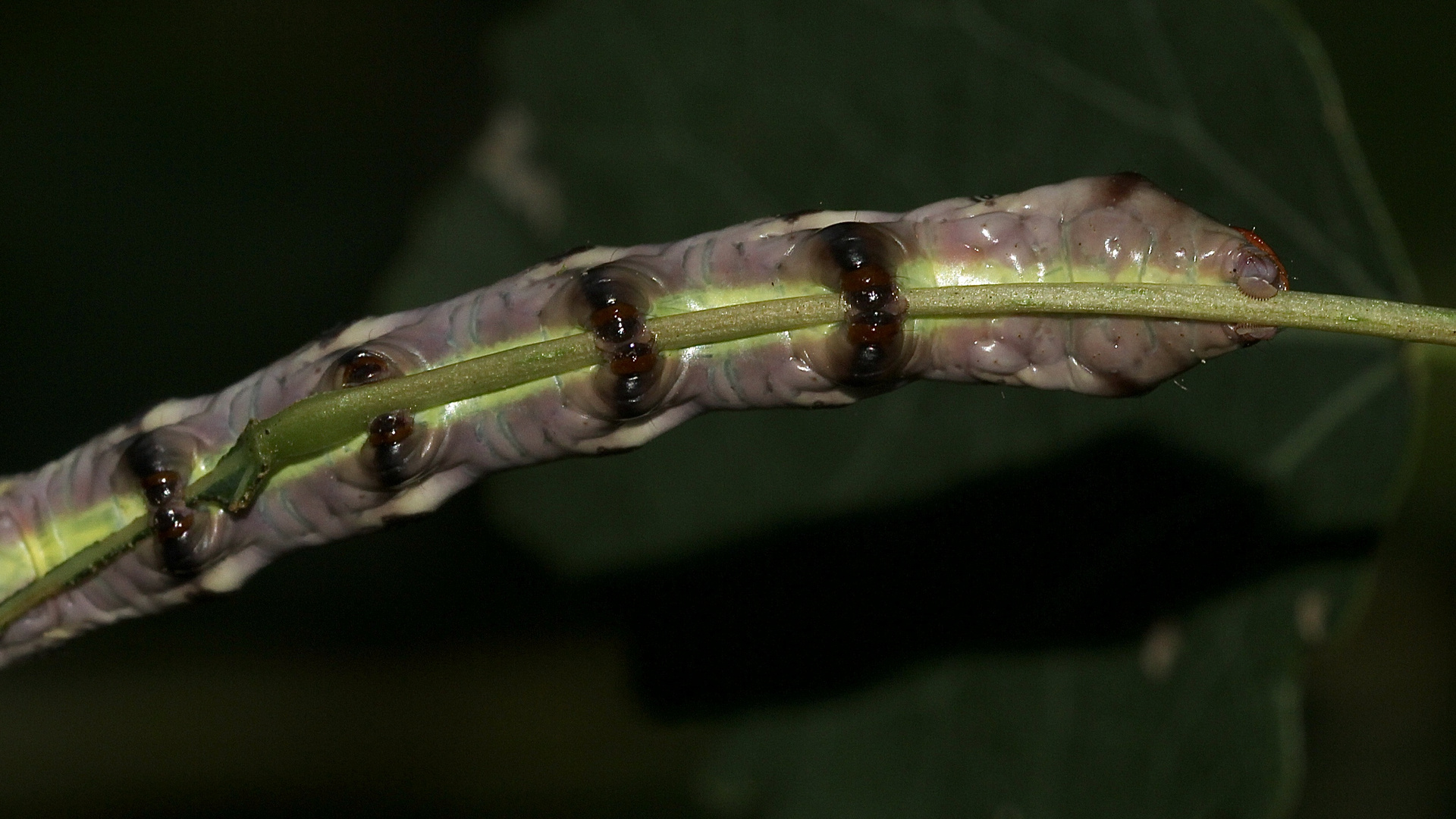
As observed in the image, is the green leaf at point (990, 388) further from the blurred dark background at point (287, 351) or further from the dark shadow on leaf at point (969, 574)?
the blurred dark background at point (287, 351)

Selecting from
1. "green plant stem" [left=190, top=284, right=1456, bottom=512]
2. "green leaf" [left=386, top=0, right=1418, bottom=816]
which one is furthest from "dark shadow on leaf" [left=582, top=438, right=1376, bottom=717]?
"green plant stem" [left=190, top=284, right=1456, bottom=512]

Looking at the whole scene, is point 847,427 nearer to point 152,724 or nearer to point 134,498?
point 134,498

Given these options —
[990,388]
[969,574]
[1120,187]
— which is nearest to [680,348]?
[1120,187]

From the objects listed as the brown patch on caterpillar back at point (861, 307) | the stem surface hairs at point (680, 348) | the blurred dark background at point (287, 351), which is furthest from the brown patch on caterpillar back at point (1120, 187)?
the blurred dark background at point (287, 351)

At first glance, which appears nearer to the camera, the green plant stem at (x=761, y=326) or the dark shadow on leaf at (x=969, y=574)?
the green plant stem at (x=761, y=326)

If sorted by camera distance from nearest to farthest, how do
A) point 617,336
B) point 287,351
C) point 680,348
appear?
1. point 680,348
2. point 617,336
3. point 287,351

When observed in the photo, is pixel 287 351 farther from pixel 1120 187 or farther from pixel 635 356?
pixel 1120 187
